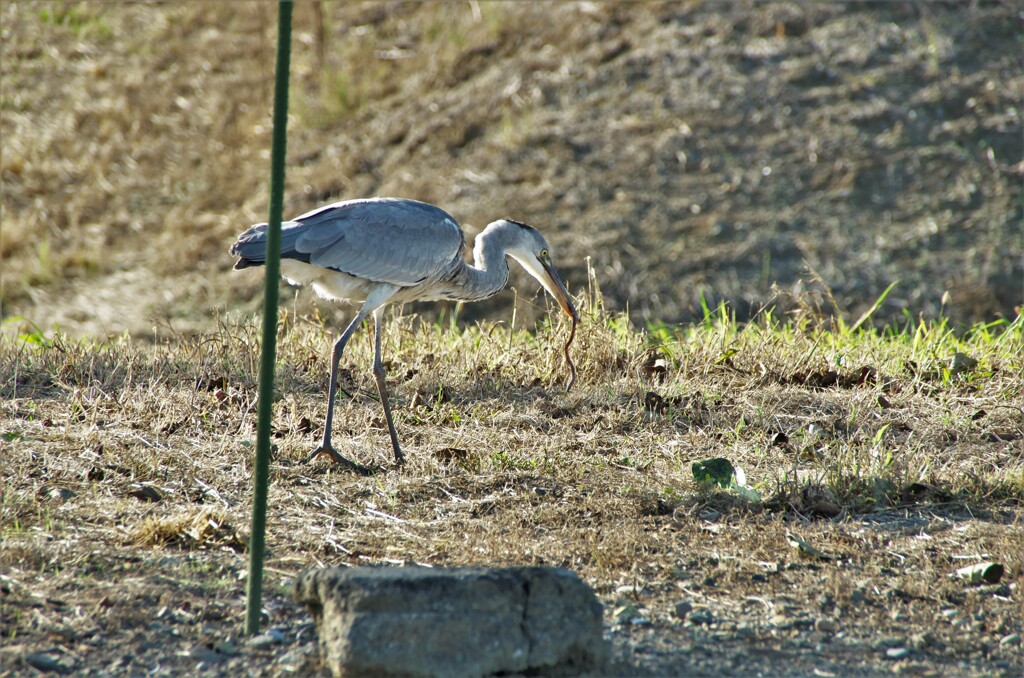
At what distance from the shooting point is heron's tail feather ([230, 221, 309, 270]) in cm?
501

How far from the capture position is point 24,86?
45.7 ft

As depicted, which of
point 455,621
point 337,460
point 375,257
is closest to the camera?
point 455,621

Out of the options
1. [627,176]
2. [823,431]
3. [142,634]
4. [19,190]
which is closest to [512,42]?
[627,176]

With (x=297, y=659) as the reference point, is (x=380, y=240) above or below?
above

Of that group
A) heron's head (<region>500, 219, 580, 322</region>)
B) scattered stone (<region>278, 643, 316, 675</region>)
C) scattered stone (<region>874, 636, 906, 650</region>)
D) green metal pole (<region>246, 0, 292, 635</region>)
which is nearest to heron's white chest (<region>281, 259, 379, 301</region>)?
heron's head (<region>500, 219, 580, 322</region>)

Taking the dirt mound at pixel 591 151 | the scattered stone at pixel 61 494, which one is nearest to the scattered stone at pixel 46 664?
the scattered stone at pixel 61 494

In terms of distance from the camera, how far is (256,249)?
5.01 meters

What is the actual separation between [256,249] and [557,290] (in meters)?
1.72

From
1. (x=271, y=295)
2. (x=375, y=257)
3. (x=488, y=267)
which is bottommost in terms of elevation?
(x=488, y=267)

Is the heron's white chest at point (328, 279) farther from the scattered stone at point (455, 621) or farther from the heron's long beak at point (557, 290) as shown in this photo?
the scattered stone at point (455, 621)

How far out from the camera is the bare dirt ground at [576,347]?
11.3 ft

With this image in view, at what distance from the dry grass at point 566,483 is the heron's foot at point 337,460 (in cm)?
8

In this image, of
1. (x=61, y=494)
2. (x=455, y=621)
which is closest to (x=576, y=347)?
(x=61, y=494)

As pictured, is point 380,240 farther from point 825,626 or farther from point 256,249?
point 825,626
